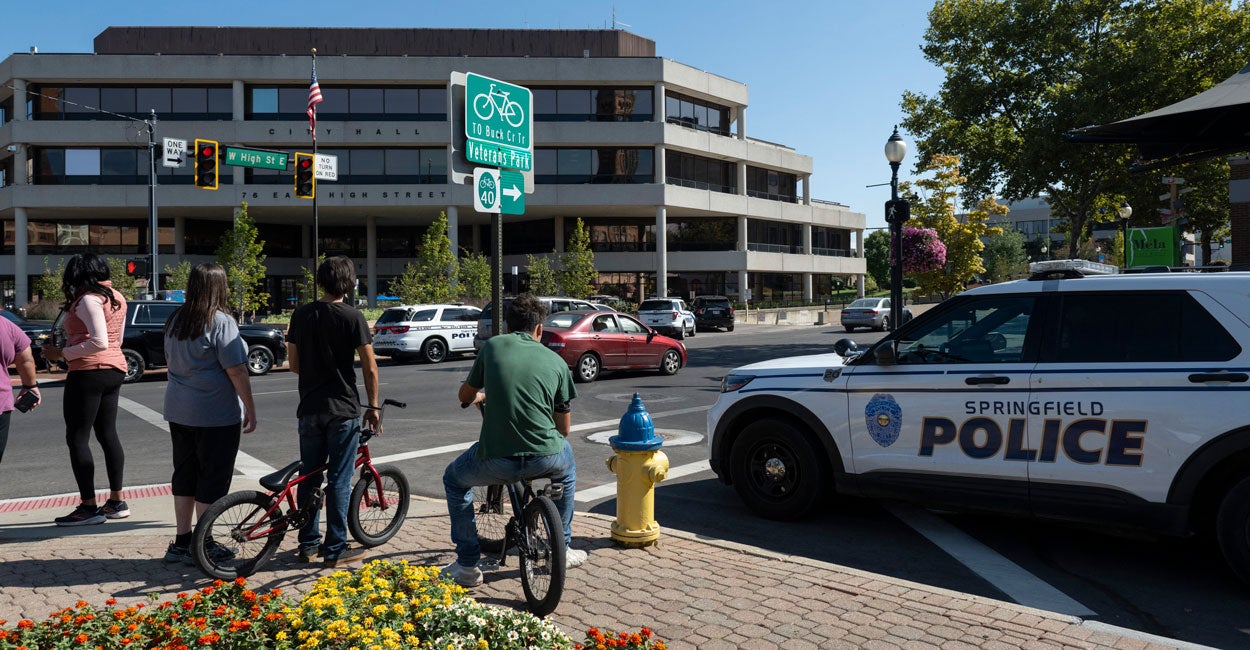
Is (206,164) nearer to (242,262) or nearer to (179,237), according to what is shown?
(242,262)

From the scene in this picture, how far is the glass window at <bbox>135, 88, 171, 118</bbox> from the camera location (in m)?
50.6

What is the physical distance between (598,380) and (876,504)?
11162 millimetres

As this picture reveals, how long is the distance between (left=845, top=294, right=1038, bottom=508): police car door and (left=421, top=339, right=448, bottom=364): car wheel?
19284 millimetres

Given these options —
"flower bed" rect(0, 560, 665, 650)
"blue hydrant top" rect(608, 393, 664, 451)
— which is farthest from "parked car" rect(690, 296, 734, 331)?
"flower bed" rect(0, 560, 665, 650)

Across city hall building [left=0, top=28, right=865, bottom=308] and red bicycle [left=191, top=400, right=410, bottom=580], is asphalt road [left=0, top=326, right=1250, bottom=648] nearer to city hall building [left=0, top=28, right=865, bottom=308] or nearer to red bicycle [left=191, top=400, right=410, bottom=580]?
red bicycle [left=191, top=400, right=410, bottom=580]

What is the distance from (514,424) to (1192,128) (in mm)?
11524

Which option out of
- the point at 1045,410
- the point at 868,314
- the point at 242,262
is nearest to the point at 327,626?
the point at 1045,410

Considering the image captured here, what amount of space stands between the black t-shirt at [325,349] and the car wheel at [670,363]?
13799 mm

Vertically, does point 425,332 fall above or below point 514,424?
above

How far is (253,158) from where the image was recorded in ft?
74.1

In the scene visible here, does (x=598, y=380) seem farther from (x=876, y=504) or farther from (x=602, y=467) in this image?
(x=876, y=504)

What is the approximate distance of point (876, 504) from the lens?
7160 mm

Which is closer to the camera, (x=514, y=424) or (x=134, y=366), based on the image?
(x=514, y=424)

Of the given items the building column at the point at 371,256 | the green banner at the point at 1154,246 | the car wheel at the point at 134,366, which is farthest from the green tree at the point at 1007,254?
the car wheel at the point at 134,366
